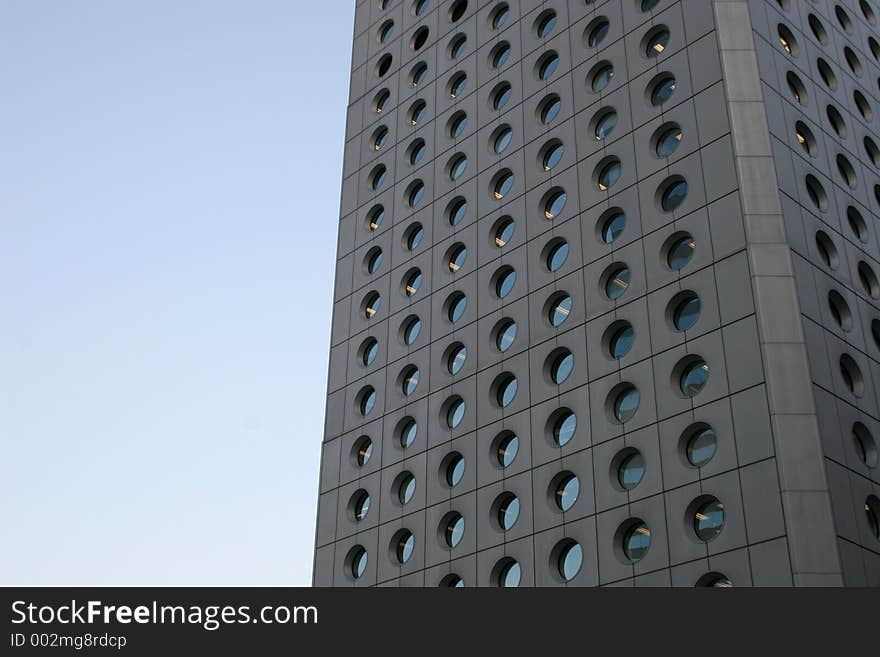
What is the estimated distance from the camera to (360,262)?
46.9m

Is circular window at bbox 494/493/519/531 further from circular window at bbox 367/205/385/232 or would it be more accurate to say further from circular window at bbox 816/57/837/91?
circular window at bbox 816/57/837/91

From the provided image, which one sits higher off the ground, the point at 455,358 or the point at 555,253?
the point at 555,253

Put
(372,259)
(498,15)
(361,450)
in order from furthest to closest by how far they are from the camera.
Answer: (498,15), (372,259), (361,450)

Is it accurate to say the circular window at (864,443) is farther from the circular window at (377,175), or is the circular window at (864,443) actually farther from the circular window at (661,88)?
the circular window at (377,175)

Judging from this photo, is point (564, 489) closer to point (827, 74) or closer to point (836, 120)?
point (836, 120)

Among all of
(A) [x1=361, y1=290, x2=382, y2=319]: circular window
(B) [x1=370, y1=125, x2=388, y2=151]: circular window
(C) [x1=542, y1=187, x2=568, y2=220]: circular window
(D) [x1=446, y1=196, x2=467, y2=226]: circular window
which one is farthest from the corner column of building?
(B) [x1=370, y1=125, x2=388, y2=151]: circular window

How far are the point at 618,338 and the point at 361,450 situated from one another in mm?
10673

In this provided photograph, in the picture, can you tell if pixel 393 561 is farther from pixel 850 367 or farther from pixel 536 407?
pixel 850 367

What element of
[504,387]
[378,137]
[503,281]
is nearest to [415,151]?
[378,137]

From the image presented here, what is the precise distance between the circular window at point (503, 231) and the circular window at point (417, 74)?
10.1 meters

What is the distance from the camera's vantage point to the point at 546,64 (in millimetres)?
43438

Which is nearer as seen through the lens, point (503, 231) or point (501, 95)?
point (503, 231)

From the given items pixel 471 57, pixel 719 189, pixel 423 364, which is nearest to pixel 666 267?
pixel 719 189
